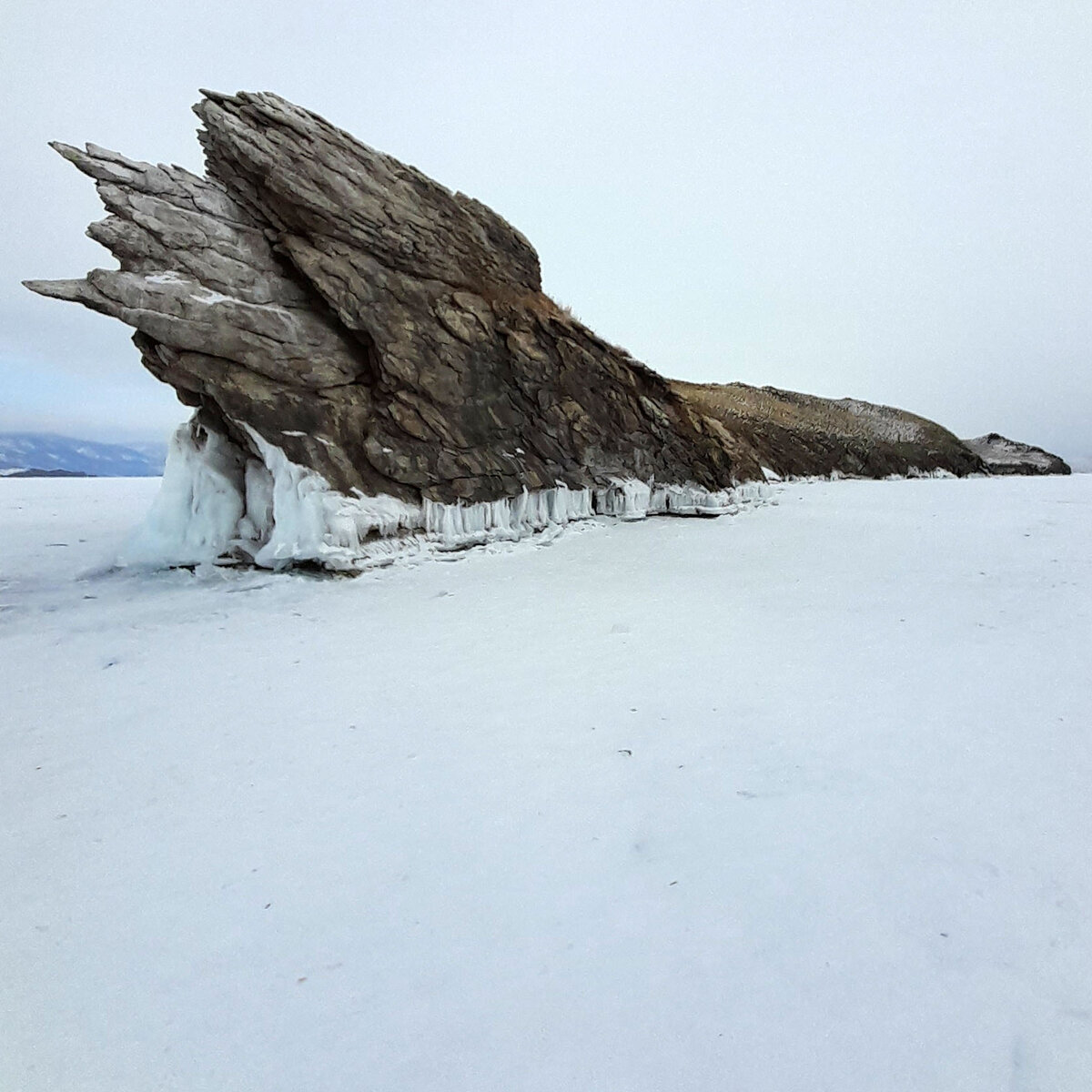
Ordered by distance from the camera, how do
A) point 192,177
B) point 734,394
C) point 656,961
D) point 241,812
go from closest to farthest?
point 656,961 < point 241,812 < point 192,177 < point 734,394

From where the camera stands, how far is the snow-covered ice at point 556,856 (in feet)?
4.47

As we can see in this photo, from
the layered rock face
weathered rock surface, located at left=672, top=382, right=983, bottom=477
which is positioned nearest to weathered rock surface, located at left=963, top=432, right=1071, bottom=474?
weathered rock surface, located at left=672, top=382, right=983, bottom=477

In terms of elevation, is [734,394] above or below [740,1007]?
above

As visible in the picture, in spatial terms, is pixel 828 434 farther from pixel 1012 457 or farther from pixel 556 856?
pixel 556 856

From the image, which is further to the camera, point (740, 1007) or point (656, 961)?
point (656, 961)

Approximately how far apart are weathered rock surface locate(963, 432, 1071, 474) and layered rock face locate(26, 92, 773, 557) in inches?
1278

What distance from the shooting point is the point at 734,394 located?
28609mm

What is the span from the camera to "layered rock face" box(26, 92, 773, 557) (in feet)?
20.8

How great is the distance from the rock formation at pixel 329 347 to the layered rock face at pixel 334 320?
1.0 inches

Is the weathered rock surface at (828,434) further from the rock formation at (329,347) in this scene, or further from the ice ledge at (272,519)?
the ice ledge at (272,519)

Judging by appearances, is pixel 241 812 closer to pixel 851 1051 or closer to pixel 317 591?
pixel 851 1051

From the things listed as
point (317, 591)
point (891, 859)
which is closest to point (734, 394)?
point (317, 591)

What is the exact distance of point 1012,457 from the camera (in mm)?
32812

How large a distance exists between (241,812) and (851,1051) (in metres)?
2.20
